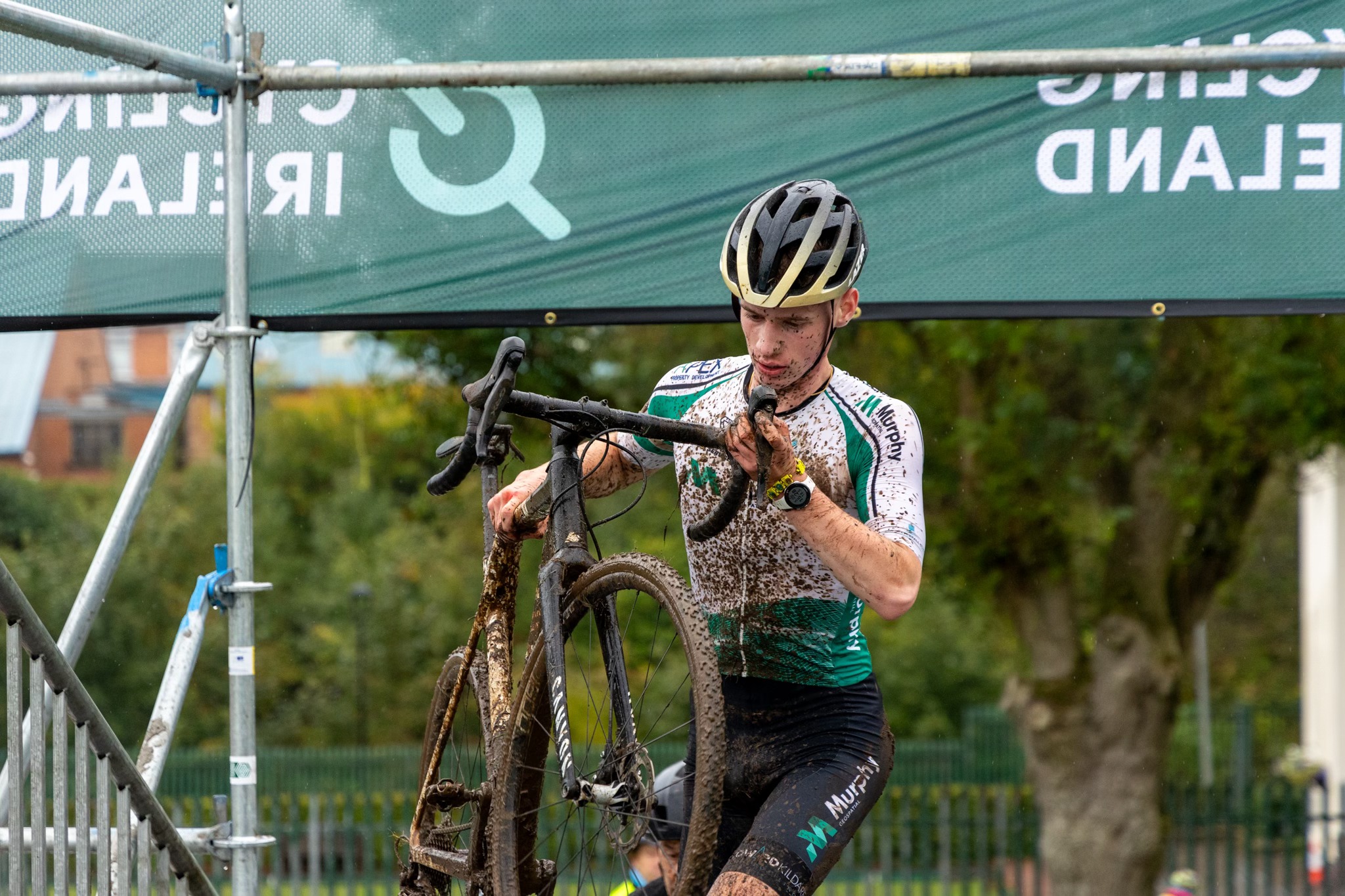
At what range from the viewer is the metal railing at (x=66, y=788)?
3248 mm

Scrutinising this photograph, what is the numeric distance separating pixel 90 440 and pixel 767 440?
50868 mm

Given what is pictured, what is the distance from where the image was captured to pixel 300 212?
4531 millimetres

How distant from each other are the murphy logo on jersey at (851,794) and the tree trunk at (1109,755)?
1032 cm

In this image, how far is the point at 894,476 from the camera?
3207mm

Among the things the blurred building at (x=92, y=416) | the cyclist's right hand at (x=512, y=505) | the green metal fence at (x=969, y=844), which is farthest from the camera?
the blurred building at (x=92, y=416)

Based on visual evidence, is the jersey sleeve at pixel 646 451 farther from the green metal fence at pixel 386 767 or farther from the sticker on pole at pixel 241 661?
the green metal fence at pixel 386 767

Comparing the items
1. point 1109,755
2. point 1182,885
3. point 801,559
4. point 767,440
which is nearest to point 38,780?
point 801,559

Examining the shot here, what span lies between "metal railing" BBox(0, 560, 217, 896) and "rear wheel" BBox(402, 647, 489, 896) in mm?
652

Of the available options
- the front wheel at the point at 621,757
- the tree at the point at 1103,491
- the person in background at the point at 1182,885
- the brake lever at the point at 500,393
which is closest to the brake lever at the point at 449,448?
the brake lever at the point at 500,393

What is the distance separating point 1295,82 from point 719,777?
2.92 metres

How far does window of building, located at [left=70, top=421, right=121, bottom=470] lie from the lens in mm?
48906

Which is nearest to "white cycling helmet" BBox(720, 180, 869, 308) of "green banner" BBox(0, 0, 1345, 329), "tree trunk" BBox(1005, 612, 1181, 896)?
"green banner" BBox(0, 0, 1345, 329)

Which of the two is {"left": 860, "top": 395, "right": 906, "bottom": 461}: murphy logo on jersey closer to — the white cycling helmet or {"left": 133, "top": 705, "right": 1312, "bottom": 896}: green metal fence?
the white cycling helmet

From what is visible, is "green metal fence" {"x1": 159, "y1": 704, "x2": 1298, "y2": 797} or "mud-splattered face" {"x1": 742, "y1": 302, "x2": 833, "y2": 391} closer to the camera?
"mud-splattered face" {"x1": 742, "y1": 302, "x2": 833, "y2": 391}
